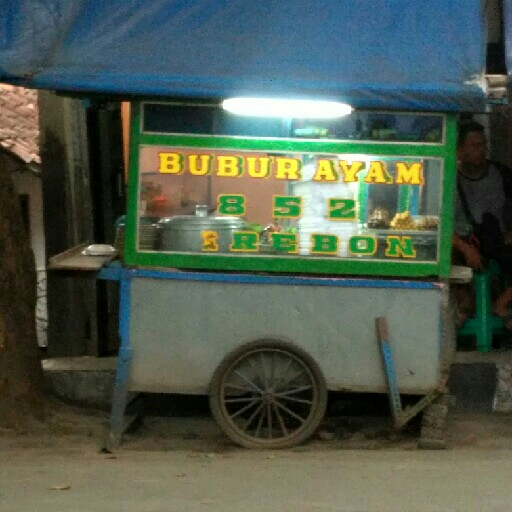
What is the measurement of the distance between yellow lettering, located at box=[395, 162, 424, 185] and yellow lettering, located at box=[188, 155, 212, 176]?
1.13m

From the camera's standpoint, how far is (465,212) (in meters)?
8.38

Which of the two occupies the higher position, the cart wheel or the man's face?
the man's face

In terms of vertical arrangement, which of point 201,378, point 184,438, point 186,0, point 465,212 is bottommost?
point 184,438


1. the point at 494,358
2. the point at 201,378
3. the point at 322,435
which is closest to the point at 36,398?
the point at 201,378

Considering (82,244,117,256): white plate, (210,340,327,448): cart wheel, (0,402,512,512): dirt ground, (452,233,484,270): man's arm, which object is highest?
(82,244,117,256): white plate

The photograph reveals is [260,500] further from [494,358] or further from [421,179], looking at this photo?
[494,358]

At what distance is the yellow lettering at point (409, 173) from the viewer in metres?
6.57

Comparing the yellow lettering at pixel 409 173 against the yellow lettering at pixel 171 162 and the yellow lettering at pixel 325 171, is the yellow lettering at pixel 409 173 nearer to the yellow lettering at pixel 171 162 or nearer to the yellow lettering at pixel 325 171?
the yellow lettering at pixel 325 171

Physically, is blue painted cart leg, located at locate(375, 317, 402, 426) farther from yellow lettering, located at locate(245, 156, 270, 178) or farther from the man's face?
the man's face

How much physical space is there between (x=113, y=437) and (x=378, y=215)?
2134 mm

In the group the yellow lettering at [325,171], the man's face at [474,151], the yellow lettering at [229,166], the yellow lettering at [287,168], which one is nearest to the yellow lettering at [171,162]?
the yellow lettering at [229,166]

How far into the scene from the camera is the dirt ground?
220 inches

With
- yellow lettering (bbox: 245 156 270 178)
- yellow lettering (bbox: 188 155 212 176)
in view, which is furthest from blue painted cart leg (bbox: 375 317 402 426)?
yellow lettering (bbox: 188 155 212 176)

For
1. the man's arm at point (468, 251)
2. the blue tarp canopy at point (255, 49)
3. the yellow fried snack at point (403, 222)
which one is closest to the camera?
the blue tarp canopy at point (255, 49)
